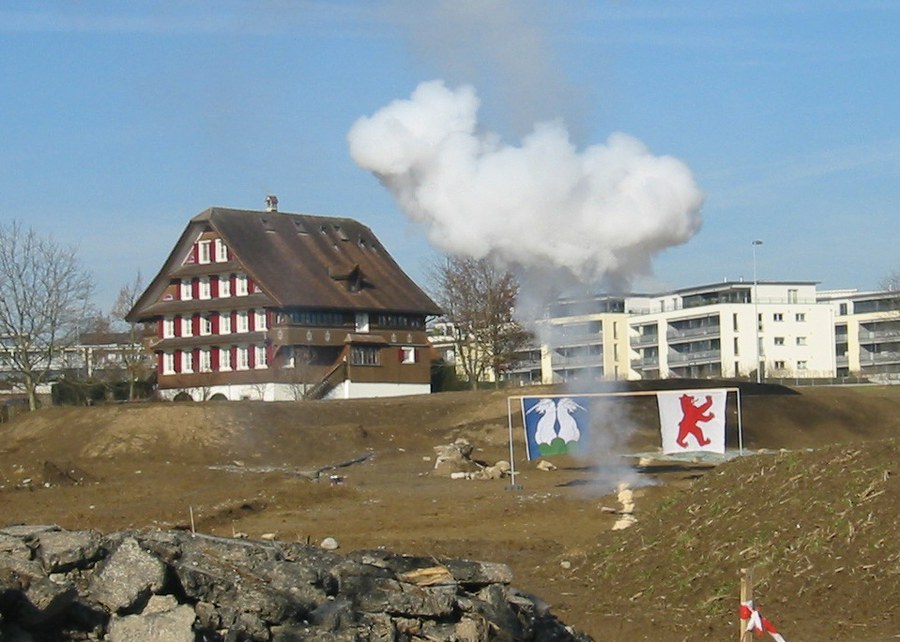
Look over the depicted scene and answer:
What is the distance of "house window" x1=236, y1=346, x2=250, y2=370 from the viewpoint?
87812 millimetres

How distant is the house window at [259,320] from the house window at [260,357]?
127 cm

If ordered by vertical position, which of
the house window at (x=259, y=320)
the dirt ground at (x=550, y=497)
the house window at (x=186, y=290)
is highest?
the house window at (x=186, y=290)

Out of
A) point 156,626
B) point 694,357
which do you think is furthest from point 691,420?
point 694,357

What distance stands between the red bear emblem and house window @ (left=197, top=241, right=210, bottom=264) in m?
58.2

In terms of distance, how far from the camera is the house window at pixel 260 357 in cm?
8694

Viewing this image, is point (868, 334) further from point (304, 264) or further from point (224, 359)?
point (224, 359)

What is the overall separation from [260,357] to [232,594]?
237ft

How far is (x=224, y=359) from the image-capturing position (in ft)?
293

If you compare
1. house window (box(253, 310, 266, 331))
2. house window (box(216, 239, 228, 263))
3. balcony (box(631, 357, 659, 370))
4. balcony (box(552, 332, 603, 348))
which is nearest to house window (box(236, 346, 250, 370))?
house window (box(253, 310, 266, 331))

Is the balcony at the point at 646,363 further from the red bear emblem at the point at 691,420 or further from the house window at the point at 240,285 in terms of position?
the red bear emblem at the point at 691,420

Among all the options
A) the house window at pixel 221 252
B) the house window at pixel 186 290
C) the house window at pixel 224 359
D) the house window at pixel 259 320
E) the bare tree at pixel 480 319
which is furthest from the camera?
the house window at pixel 186 290

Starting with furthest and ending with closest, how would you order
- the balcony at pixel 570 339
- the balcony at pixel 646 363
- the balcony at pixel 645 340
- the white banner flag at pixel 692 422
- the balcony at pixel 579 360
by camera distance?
the balcony at pixel 645 340, the balcony at pixel 646 363, the balcony at pixel 579 360, the balcony at pixel 570 339, the white banner flag at pixel 692 422

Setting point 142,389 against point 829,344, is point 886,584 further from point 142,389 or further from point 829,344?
point 829,344

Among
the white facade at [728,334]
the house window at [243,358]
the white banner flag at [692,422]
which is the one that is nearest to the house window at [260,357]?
the house window at [243,358]
